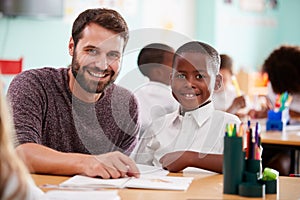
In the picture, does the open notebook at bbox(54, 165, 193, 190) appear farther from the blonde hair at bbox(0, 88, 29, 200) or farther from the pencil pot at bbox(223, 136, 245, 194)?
the blonde hair at bbox(0, 88, 29, 200)

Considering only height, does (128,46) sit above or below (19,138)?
above

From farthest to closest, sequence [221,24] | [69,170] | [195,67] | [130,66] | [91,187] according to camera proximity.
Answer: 1. [221,24]
2. [130,66]
3. [195,67]
4. [69,170]
5. [91,187]

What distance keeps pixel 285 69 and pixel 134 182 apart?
242cm

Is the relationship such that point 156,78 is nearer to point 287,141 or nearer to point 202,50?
point 287,141

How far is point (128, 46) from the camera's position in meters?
2.24

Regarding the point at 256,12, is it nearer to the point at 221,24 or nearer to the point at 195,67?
the point at 221,24

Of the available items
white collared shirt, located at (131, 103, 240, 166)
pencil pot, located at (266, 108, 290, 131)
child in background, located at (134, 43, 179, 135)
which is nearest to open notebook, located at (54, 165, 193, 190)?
white collared shirt, located at (131, 103, 240, 166)

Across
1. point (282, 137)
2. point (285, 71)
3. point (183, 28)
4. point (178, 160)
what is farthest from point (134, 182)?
point (183, 28)

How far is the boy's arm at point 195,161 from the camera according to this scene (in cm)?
195

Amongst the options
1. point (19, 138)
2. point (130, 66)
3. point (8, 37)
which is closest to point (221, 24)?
point (130, 66)

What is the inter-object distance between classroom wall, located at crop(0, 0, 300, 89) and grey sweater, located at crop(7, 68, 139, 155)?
1879 mm

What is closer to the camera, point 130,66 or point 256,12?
point 130,66

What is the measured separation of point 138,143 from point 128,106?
132 millimetres

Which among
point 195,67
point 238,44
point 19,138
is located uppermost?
point 195,67
